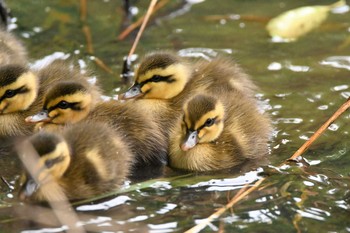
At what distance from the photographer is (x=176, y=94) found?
13.7 ft

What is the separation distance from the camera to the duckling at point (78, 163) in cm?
334

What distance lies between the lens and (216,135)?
3.85 m

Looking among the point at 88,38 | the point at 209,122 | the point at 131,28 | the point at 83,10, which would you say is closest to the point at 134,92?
the point at 209,122

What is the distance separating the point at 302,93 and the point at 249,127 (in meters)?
0.79

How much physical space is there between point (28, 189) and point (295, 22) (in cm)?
257

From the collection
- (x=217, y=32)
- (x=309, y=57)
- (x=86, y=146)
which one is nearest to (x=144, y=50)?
(x=217, y=32)

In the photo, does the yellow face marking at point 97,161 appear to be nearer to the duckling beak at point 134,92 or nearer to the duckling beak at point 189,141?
the duckling beak at point 189,141

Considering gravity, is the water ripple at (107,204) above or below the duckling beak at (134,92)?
below

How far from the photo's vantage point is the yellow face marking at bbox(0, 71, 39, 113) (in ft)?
13.0

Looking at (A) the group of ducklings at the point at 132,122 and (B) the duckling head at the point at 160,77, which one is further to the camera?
(B) the duckling head at the point at 160,77

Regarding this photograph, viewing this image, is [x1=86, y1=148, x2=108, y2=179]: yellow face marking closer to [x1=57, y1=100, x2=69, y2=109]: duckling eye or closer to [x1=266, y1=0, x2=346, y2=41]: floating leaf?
[x1=57, y1=100, x2=69, y2=109]: duckling eye

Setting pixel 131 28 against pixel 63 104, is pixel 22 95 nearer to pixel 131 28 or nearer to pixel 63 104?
Answer: pixel 63 104

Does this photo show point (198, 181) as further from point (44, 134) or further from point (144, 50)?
point (144, 50)

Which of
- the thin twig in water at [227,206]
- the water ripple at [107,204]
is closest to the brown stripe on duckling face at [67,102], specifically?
the water ripple at [107,204]
